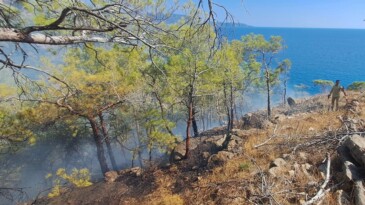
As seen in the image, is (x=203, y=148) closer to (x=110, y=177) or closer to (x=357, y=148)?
(x=110, y=177)

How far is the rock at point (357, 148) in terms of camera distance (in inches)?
203

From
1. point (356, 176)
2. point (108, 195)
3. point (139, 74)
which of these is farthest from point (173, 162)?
point (356, 176)

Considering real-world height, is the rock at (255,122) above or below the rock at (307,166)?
below

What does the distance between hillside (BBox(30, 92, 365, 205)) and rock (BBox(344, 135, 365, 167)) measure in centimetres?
41

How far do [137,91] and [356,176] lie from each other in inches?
531

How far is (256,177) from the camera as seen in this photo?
653 cm

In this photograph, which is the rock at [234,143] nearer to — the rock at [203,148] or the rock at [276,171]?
the rock at [203,148]

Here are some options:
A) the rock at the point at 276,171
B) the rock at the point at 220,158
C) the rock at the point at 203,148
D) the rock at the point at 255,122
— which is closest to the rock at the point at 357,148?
the rock at the point at 276,171

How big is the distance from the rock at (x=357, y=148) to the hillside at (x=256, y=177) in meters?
0.41

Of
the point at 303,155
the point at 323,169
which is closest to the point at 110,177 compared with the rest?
the point at 303,155

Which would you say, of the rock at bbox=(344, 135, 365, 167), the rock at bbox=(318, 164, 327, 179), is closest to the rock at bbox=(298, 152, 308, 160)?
the rock at bbox=(318, 164, 327, 179)

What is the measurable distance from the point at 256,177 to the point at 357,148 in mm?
2180

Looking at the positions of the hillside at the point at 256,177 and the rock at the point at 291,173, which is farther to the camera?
the rock at the point at 291,173

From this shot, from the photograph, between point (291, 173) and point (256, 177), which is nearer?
point (291, 173)
